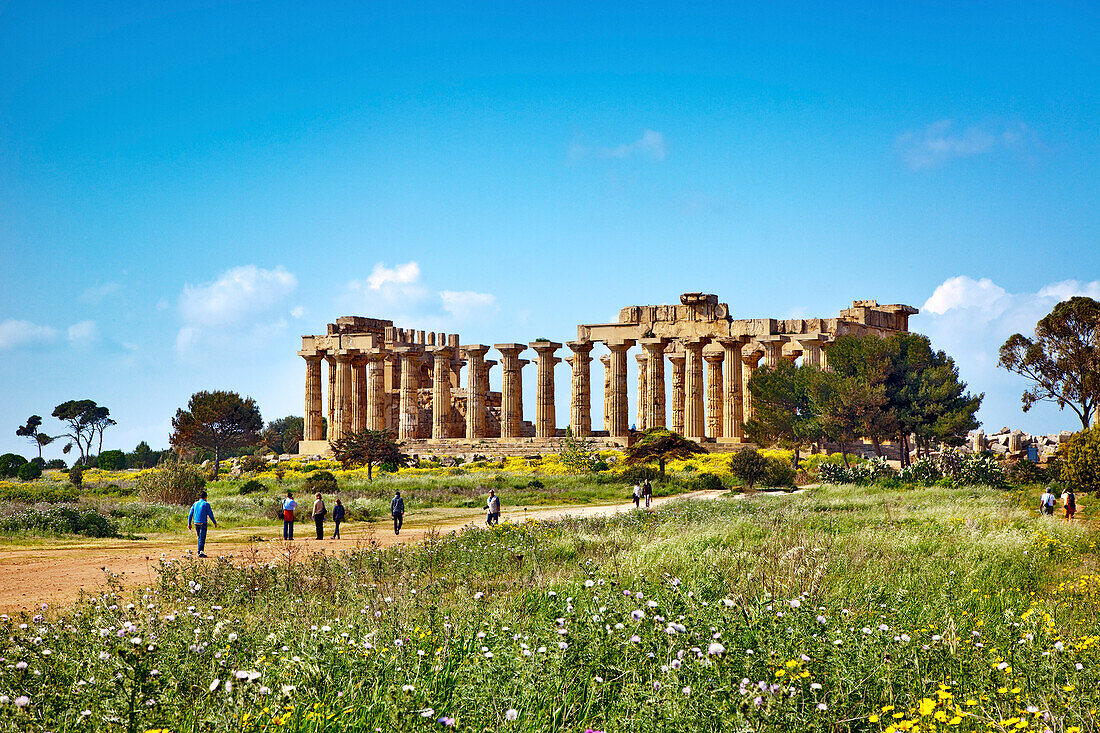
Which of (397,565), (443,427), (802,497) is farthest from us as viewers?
(443,427)

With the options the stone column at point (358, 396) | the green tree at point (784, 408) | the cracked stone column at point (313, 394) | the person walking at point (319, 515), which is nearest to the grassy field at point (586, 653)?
the person walking at point (319, 515)

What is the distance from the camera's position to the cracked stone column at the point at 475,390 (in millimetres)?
66312

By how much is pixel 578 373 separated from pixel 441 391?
9.50 meters

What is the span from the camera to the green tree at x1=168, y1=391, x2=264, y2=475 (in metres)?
73.8

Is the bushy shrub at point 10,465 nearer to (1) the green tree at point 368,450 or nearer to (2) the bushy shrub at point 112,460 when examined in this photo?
(2) the bushy shrub at point 112,460

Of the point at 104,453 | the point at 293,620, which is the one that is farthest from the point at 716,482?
the point at 104,453

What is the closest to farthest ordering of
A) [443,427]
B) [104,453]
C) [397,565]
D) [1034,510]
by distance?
[397,565], [1034,510], [443,427], [104,453]

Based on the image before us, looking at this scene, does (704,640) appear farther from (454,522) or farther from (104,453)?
(104,453)

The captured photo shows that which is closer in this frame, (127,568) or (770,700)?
(770,700)

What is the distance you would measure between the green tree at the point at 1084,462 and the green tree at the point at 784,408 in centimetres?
1773

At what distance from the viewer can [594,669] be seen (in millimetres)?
8055

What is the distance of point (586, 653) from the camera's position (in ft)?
26.8

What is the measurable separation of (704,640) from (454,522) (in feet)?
72.5

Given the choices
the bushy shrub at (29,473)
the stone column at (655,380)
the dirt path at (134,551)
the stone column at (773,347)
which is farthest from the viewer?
the stone column at (655,380)
